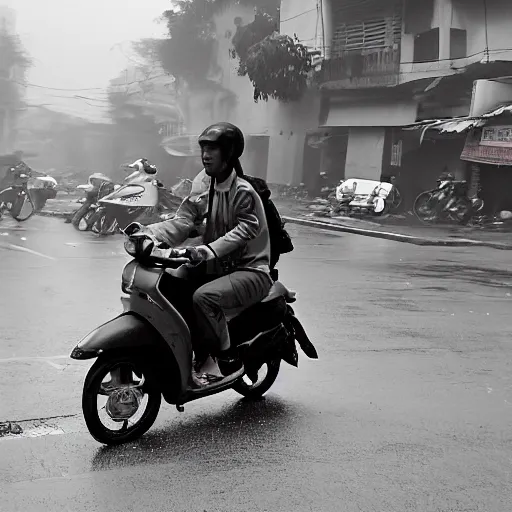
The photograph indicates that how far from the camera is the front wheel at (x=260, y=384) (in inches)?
212

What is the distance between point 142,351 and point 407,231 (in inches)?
632

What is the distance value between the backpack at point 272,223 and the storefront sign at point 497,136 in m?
17.6

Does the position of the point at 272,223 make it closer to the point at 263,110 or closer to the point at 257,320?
the point at 257,320

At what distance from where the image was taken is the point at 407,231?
65.6 ft

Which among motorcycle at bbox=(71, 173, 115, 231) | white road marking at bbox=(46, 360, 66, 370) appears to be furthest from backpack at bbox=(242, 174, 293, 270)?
motorcycle at bbox=(71, 173, 115, 231)

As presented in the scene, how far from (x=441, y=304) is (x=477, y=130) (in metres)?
14.2

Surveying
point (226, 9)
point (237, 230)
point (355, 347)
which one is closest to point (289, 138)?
point (226, 9)

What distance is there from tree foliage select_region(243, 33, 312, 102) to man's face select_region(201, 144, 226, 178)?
85.4 feet

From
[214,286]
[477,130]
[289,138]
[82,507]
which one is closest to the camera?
[82,507]

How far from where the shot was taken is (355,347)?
707cm

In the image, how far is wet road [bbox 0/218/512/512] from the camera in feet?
12.4

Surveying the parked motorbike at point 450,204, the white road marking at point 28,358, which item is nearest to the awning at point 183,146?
the parked motorbike at point 450,204

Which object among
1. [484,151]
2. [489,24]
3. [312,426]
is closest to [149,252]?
[312,426]

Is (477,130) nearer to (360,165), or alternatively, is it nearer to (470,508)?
(360,165)
